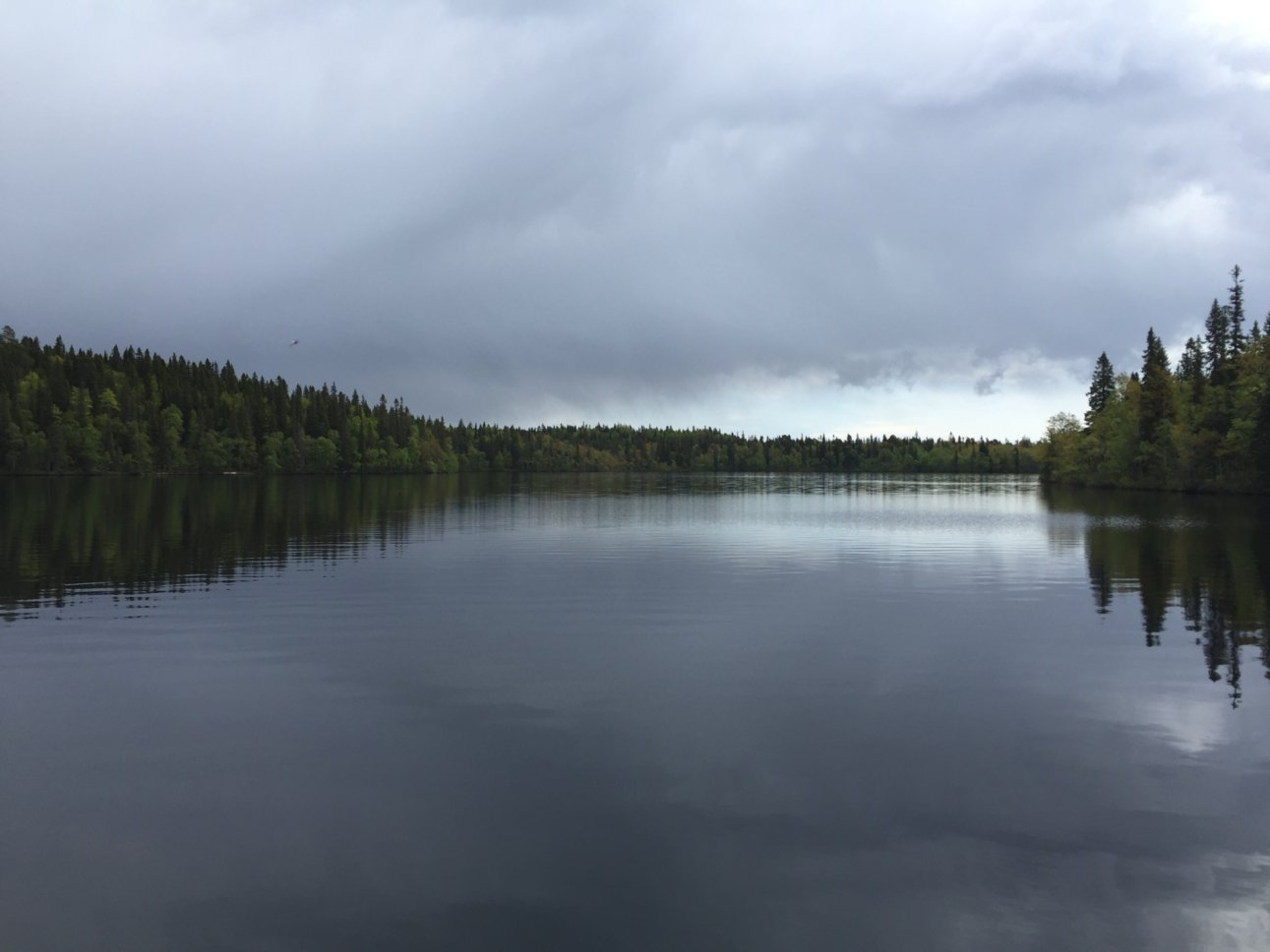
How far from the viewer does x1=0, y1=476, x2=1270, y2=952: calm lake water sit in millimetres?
10406

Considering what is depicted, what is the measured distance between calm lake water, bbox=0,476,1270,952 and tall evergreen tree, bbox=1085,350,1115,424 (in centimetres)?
15517

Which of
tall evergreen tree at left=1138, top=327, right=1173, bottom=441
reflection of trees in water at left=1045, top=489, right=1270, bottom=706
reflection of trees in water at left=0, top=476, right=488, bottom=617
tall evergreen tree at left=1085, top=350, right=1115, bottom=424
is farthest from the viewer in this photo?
tall evergreen tree at left=1085, top=350, right=1115, bottom=424

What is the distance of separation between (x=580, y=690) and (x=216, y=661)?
10.1 metres

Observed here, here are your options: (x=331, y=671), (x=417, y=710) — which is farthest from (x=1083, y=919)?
(x=331, y=671)

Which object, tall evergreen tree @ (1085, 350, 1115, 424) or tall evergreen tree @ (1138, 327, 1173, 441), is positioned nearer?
tall evergreen tree @ (1138, 327, 1173, 441)

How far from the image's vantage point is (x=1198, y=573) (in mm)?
40094

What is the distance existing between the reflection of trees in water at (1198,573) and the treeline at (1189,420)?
29918 millimetres

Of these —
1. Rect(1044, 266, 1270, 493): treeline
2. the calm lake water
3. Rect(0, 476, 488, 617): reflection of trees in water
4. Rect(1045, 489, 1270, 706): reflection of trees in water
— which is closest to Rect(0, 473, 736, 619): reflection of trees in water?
Rect(0, 476, 488, 617): reflection of trees in water

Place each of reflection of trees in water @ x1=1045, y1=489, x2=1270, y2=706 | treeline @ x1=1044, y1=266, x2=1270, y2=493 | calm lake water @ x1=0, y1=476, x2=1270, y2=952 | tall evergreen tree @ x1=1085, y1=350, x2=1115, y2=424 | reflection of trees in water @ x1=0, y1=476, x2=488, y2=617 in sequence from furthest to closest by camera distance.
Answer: tall evergreen tree @ x1=1085, y1=350, x2=1115, y2=424 < treeline @ x1=1044, y1=266, x2=1270, y2=493 < reflection of trees in water @ x1=0, y1=476, x2=488, y2=617 < reflection of trees in water @ x1=1045, y1=489, x2=1270, y2=706 < calm lake water @ x1=0, y1=476, x2=1270, y2=952

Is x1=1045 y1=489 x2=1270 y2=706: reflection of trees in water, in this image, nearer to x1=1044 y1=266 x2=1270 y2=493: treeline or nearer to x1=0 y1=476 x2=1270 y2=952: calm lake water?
x1=0 y1=476 x2=1270 y2=952: calm lake water

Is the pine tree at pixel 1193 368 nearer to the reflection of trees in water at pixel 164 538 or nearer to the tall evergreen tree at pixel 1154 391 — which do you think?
the tall evergreen tree at pixel 1154 391

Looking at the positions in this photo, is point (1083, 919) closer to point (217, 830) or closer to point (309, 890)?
point (309, 890)

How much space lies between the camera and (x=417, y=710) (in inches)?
725

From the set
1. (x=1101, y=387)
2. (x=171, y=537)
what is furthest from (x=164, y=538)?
(x=1101, y=387)
